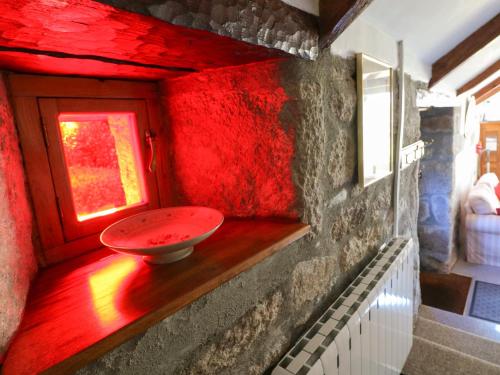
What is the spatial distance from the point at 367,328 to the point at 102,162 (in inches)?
40.3

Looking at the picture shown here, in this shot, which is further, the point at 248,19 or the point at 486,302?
the point at 486,302

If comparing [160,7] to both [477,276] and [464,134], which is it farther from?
[464,134]

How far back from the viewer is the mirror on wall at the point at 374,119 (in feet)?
3.66

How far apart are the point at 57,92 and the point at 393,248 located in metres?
1.44

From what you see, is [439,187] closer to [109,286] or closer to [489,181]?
[489,181]

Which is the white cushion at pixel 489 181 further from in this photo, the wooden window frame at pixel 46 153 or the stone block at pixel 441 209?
the wooden window frame at pixel 46 153

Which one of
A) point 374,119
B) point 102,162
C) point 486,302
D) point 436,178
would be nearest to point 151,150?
point 102,162

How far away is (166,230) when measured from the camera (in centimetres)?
78

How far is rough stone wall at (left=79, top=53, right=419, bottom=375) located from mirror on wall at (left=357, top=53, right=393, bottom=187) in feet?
0.12

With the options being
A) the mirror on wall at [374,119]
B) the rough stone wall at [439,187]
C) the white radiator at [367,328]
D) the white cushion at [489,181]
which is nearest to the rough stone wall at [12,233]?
the white radiator at [367,328]

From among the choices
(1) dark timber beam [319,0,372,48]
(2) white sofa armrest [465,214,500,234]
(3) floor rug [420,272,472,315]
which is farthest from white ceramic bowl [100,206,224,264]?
(2) white sofa armrest [465,214,500,234]

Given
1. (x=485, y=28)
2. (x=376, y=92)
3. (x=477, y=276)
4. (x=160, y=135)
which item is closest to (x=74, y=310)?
(x=160, y=135)

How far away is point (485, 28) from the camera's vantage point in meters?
1.87

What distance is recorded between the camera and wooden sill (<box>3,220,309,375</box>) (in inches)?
16.6
